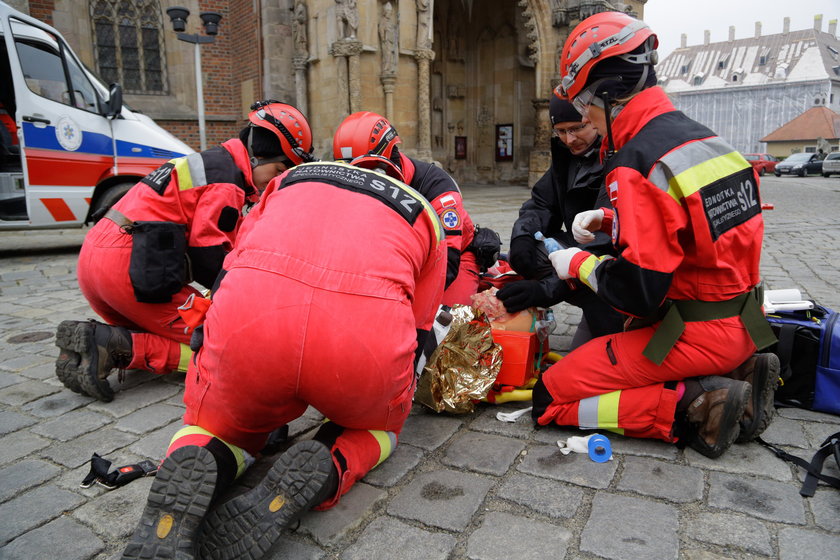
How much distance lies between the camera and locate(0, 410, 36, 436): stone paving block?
9.83ft

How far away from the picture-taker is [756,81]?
78938mm

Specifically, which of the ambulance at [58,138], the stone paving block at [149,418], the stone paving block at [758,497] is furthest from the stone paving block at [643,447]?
the ambulance at [58,138]

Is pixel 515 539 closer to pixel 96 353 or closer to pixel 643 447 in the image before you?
pixel 643 447

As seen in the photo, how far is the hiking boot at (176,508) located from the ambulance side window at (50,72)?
7.75 m

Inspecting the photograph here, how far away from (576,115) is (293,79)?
12.0 meters

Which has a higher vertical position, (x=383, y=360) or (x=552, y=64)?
(x=552, y=64)

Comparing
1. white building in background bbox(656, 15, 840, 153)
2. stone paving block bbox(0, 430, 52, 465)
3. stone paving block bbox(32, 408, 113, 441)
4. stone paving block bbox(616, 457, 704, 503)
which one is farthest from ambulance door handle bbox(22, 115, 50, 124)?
white building in background bbox(656, 15, 840, 153)

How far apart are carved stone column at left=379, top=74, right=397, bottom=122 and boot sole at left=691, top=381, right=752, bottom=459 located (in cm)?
1137

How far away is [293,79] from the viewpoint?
14.2m

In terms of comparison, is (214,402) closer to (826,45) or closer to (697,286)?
(697,286)

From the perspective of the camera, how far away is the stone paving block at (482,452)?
2.55m

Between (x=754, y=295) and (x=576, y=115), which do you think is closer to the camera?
(x=754, y=295)

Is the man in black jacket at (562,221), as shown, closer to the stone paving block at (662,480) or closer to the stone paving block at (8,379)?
the stone paving block at (662,480)

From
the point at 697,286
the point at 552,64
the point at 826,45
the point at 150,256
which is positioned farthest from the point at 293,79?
the point at 826,45
